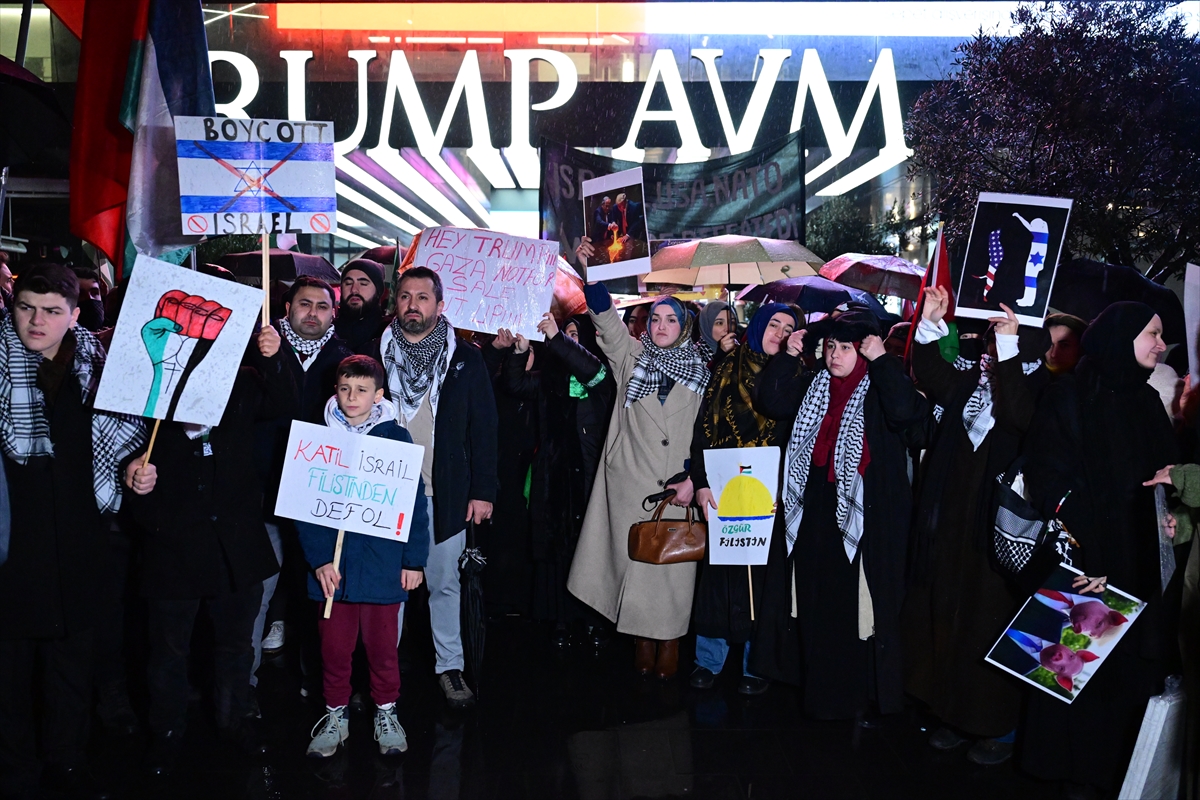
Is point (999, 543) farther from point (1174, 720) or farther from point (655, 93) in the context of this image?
point (655, 93)

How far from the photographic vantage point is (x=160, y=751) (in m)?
4.13

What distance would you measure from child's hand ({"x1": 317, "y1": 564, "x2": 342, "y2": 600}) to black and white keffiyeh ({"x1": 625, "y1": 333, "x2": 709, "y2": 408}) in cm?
195

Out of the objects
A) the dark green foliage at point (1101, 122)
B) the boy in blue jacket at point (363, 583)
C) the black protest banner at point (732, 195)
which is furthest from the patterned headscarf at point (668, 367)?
the dark green foliage at point (1101, 122)

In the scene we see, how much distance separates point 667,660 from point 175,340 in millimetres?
3030

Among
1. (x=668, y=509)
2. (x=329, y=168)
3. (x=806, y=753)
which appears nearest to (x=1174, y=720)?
(x=806, y=753)

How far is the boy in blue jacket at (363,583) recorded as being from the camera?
4.21 meters

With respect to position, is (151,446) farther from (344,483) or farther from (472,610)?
(472,610)

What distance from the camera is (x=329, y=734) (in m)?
4.32

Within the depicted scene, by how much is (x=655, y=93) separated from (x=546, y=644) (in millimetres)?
10060

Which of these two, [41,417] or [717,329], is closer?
[41,417]

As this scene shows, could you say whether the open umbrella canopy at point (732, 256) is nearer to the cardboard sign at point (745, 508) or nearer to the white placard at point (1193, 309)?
the cardboard sign at point (745, 508)

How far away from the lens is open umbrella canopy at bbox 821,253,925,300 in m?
7.83

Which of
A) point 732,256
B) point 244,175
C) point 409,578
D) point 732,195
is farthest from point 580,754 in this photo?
point 732,195

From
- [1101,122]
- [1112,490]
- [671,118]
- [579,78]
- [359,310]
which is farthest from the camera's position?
[579,78]
